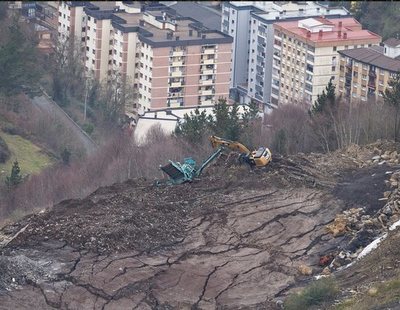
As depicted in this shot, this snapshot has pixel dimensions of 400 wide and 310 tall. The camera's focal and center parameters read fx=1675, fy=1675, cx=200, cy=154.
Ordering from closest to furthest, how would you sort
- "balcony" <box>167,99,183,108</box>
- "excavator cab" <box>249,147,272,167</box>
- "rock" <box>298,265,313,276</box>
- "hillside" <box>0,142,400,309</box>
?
"hillside" <box>0,142,400,309</box>
"rock" <box>298,265,313,276</box>
"excavator cab" <box>249,147,272,167</box>
"balcony" <box>167,99,183,108</box>

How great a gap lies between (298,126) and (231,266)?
13.6 m

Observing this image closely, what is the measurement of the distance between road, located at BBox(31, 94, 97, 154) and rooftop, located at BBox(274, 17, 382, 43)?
27.0ft

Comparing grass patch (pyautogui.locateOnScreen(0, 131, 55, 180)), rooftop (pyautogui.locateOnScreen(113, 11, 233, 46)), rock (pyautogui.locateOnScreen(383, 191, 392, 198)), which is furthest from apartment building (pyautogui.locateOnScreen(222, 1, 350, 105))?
rock (pyautogui.locateOnScreen(383, 191, 392, 198))

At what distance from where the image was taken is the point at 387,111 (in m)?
35.7

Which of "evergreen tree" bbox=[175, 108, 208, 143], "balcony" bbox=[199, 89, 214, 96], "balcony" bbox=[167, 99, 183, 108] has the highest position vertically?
"evergreen tree" bbox=[175, 108, 208, 143]

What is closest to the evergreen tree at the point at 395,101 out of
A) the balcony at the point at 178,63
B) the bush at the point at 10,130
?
the bush at the point at 10,130

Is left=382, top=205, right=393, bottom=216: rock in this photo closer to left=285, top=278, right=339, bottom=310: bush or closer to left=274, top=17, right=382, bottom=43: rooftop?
left=285, top=278, right=339, bottom=310: bush

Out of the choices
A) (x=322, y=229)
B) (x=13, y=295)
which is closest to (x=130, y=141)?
(x=322, y=229)

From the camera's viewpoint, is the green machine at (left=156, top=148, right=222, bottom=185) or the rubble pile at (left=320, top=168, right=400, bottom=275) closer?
the rubble pile at (left=320, top=168, right=400, bottom=275)

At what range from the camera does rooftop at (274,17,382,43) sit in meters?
52.9

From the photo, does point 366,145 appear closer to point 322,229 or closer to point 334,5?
point 322,229

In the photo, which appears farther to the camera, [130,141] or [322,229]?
[130,141]

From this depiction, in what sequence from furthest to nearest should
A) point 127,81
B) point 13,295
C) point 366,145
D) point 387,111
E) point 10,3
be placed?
point 10,3
point 127,81
point 387,111
point 366,145
point 13,295

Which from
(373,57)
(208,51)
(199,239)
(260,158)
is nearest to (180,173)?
(260,158)
